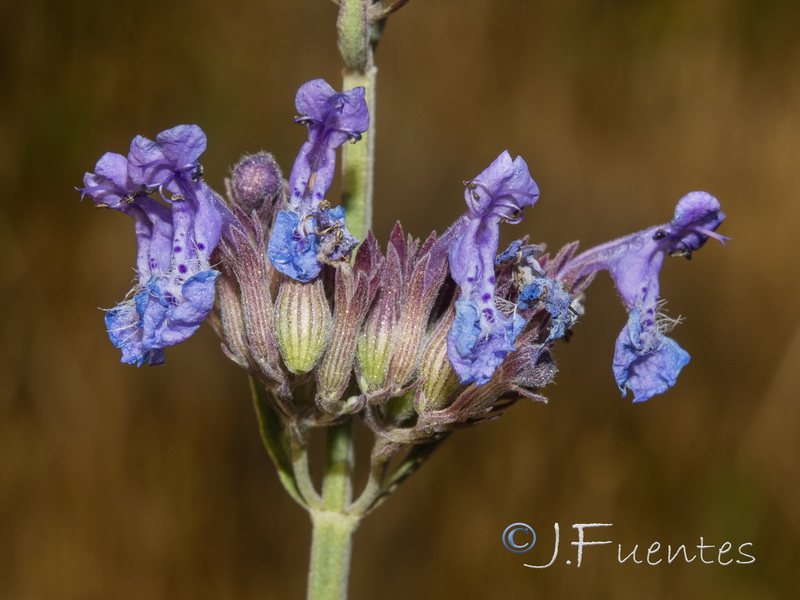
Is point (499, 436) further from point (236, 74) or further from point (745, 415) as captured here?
point (236, 74)

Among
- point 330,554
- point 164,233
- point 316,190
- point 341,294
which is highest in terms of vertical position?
point 316,190

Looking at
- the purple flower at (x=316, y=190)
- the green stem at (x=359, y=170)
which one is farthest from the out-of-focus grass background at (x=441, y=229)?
the purple flower at (x=316, y=190)

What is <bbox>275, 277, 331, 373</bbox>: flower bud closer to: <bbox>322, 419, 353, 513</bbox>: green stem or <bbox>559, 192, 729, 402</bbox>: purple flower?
<bbox>322, 419, 353, 513</bbox>: green stem

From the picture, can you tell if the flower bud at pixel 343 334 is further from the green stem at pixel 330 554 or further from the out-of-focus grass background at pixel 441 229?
the out-of-focus grass background at pixel 441 229

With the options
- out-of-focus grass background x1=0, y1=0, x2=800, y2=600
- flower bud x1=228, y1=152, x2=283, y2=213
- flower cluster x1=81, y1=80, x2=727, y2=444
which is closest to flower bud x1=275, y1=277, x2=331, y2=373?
flower cluster x1=81, y1=80, x2=727, y2=444

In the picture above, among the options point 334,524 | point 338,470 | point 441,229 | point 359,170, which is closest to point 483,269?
point 359,170

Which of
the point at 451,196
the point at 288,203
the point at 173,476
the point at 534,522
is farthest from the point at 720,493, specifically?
the point at 288,203

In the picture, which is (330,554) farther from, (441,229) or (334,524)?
(441,229)
